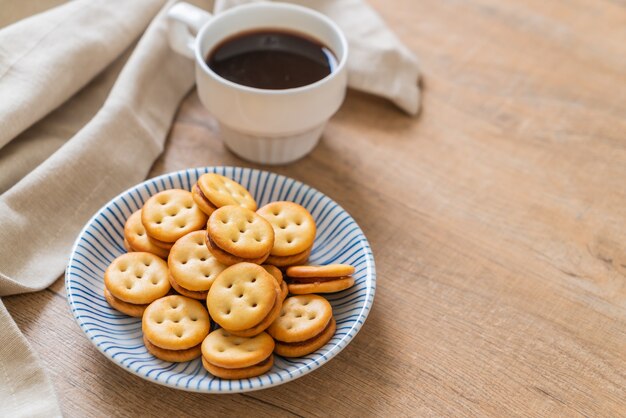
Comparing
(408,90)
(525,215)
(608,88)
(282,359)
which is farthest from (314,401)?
(608,88)

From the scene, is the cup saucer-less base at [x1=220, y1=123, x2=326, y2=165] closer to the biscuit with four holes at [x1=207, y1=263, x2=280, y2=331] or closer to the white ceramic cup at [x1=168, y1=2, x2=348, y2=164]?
the white ceramic cup at [x1=168, y1=2, x2=348, y2=164]

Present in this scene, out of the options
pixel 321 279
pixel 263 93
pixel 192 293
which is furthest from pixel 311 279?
pixel 263 93

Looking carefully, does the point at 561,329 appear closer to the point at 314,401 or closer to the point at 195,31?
the point at 314,401

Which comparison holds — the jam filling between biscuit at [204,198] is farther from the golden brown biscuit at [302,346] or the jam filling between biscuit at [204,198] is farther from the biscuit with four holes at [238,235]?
the golden brown biscuit at [302,346]

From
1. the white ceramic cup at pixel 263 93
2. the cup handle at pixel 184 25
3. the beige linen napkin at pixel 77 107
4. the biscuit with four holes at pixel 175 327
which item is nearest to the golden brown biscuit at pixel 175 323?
the biscuit with four holes at pixel 175 327

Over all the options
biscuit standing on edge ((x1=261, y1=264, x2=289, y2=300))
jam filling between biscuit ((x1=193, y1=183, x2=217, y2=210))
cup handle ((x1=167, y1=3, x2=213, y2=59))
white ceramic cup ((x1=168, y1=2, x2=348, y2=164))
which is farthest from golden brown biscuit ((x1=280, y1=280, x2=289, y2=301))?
cup handle ((x1=167, y1=3, x2=213, y2=59))

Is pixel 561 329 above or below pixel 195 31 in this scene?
below

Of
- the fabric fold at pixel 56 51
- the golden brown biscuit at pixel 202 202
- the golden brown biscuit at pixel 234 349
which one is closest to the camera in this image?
the golden brown biscuit at pixel 234 349
